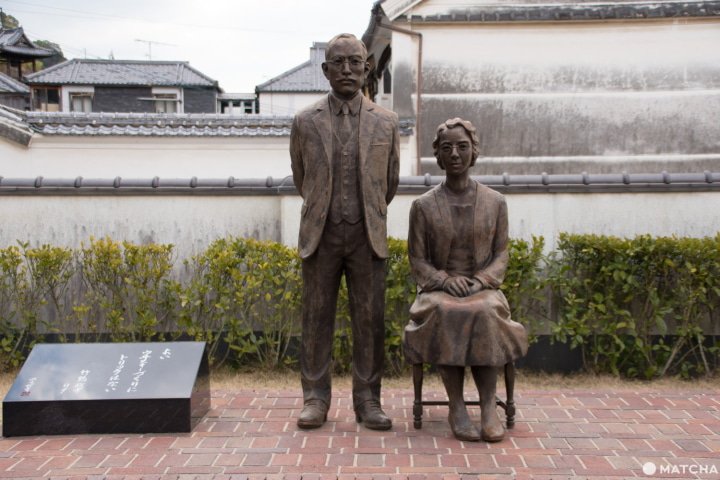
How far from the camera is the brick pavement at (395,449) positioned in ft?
14.6

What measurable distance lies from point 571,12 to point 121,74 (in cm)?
1910

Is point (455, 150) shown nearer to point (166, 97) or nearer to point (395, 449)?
point (395, 449)

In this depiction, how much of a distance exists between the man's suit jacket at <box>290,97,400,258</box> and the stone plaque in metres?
1.37

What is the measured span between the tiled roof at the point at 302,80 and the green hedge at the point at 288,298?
19.8m

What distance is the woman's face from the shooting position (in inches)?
199

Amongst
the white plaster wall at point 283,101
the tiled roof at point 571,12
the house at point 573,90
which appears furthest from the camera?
the white plaster wall at point 283,101

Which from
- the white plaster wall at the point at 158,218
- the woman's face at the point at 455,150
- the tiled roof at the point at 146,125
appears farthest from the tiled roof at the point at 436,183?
the tiled roof at the point at 146,125

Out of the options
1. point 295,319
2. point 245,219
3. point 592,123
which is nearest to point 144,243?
point 245,219

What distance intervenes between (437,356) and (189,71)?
25.2 meters

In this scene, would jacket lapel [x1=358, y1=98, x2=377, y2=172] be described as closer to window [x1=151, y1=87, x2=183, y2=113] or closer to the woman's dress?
the woman's dress

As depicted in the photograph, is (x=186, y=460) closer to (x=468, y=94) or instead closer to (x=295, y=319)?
(x=295, y=319)

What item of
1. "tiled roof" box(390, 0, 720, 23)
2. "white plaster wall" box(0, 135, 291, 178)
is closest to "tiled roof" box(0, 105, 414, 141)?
"white plaster wall" box(0, 135, 291, 178)

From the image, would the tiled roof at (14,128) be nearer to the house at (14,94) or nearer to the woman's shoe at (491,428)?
the woman's shoe at (491,428)

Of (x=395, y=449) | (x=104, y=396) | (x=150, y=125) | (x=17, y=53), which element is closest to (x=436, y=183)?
(x=395, y=449)
